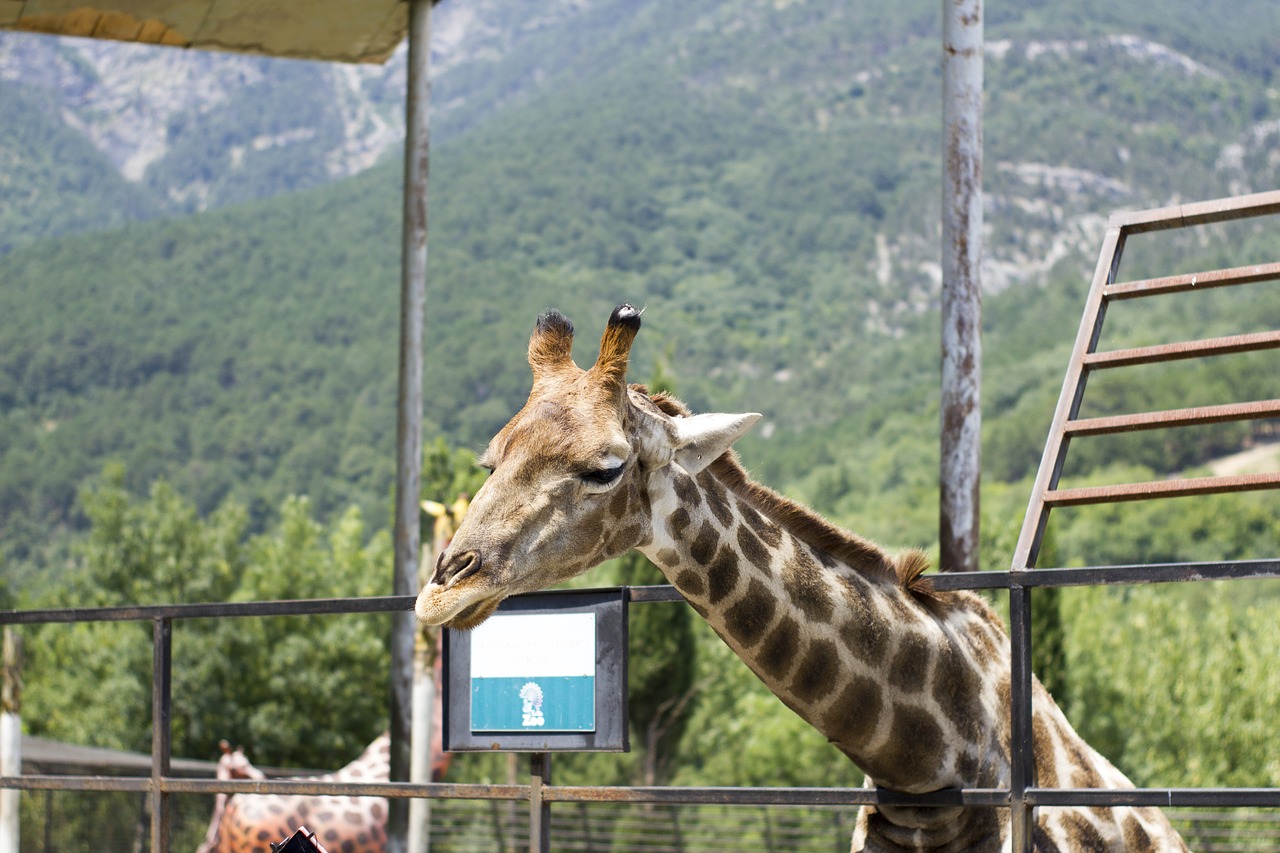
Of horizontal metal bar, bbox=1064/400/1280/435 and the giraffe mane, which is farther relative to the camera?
the giraffe mane

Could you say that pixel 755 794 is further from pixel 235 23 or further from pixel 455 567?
pixel 235 23

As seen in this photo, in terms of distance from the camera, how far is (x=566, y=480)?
11.3ft

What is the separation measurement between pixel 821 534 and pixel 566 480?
0.96m

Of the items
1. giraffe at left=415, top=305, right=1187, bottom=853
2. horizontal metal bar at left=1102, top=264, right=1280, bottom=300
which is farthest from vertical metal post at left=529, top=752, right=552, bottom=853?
horizontal metal bar at left=1102, top=264, right=1280, bottom=300

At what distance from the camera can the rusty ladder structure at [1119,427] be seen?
3.55 metres

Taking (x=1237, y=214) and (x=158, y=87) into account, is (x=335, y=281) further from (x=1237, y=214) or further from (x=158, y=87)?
(x=1237, y=214)

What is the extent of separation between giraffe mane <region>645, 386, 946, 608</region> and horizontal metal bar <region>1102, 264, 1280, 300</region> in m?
1.01

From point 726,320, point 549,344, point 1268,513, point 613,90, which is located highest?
point 613,90

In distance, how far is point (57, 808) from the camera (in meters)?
30.5

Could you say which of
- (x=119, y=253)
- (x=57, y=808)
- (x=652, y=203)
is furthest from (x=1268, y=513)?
(x=119, y=253)

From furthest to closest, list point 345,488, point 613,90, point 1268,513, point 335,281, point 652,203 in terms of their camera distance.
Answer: point 613,90 → point 652,203 → point 335,281 → point 345,488 → point 1268,513

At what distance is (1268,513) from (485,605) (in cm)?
7516

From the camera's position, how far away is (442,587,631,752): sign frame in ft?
13.1

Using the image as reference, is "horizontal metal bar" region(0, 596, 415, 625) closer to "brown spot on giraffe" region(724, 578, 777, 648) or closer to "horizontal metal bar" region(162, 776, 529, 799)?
"horizontal metal bar" region(162, 776, 529, 799)
